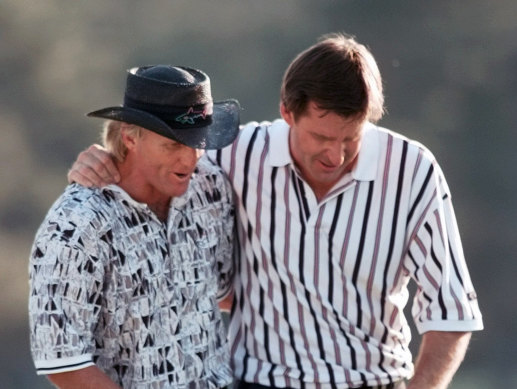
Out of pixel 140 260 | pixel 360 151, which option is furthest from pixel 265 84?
pixel 140 260

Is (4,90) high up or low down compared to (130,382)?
up

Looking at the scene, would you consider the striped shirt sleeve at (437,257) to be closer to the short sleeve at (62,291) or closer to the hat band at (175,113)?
the hat band at (175,113)

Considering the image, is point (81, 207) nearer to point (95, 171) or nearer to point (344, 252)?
point (95, 171)

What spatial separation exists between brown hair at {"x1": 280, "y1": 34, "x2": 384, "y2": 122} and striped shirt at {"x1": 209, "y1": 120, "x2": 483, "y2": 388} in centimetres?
19

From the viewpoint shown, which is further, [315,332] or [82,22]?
[82,22]

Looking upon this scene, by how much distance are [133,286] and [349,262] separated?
0.67 meters

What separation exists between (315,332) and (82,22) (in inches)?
185

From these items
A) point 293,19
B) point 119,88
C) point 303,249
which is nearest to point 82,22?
point 119,88

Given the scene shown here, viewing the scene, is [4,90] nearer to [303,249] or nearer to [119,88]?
[119,88]

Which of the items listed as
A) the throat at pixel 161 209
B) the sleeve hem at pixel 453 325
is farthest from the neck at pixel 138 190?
the sleeve hem at pixel 453 325

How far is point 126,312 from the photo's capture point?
3764mm

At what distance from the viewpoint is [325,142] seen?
3922 mm

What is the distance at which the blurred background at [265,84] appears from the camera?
27.2ft

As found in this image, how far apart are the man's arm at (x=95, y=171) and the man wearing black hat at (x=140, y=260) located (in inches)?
0.9
